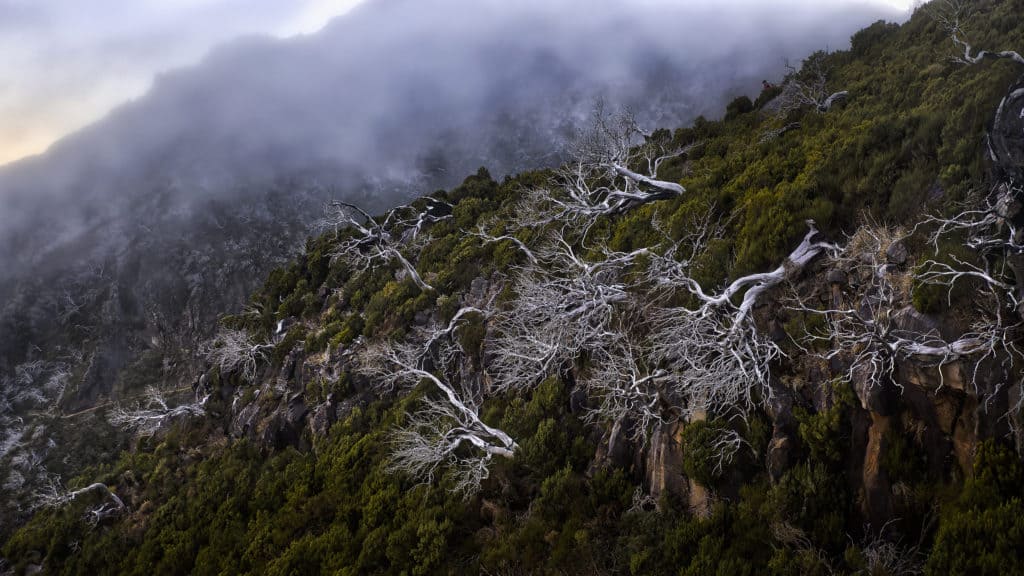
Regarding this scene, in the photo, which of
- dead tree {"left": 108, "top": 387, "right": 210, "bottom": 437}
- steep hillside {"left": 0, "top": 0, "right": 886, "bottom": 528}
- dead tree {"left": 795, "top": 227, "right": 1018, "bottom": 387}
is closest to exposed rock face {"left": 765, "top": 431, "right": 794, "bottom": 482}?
dead tree {"left": 795, "top": 227, "right": 1018, "bottom": 387}

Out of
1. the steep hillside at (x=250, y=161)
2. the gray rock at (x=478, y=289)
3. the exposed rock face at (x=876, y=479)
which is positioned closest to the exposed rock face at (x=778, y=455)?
the exposed rock face at (x=876, y=479)

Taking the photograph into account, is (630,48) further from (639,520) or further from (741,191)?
(639,520)

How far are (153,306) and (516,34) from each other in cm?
9517

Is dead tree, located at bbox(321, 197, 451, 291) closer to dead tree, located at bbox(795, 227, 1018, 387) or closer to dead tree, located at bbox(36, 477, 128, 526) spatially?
dead tree, located at bbox(36, 477, 128, 526)

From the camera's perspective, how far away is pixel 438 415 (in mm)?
11836

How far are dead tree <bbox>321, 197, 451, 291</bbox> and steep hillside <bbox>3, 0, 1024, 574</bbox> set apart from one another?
6.08ft

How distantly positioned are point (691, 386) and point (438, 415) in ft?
21.5

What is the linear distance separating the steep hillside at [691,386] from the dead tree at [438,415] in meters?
0.10

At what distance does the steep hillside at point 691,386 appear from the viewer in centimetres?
528

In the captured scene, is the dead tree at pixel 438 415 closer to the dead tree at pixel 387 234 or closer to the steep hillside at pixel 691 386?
the steep hillside at pixel 691 386

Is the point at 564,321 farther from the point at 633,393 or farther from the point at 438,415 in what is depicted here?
the point at 438,415

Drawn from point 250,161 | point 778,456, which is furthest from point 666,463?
point 250,161

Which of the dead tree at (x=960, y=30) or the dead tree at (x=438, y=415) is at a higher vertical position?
the dead tree at (x=960, y=30)

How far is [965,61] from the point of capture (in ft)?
34.6
